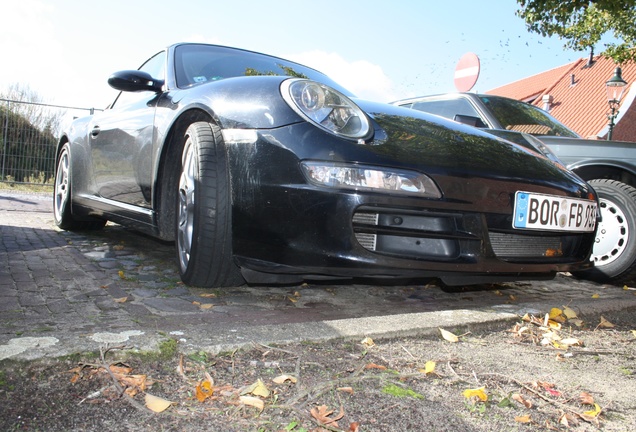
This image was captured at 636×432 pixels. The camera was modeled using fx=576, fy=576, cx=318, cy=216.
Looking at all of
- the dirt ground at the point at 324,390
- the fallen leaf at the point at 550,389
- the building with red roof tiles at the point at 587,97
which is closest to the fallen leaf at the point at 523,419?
the dirt ground at the point at 324,390

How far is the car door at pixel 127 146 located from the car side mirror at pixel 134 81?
0.07 metres

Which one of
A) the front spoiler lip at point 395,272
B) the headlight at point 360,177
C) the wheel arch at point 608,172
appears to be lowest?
the front spoiler lip at point 395,272

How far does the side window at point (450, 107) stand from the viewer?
496 cm

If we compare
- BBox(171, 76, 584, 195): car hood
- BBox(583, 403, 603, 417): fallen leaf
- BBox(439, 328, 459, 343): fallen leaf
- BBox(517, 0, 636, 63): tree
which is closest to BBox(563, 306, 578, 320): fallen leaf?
BBox(171, 76, 584, 195): car hood

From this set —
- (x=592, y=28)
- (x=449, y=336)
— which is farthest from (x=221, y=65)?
(x=592, y=28)

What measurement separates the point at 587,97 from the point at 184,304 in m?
26.7

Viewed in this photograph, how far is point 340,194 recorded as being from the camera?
2.28 meters

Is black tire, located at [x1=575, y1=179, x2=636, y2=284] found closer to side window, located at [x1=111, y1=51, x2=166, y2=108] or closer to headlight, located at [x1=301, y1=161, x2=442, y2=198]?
headlight, located at [x1=301, y1=161, x2=442, y2=198]

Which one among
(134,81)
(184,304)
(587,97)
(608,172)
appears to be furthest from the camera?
(587,97)

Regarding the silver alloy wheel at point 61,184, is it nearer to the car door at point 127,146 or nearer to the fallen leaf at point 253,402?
the car door at point 127,146

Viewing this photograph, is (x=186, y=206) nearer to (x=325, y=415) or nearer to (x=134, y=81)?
(x=134, y=81)

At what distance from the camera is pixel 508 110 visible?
16.1 ft

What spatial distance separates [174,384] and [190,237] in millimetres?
1242

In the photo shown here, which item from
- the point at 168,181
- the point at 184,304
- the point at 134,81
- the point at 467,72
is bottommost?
the point at 184,304
